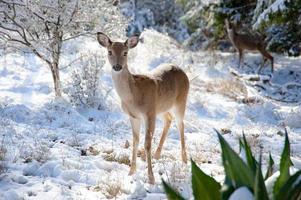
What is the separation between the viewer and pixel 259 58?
16.5 m

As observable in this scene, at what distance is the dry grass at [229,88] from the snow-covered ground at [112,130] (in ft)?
0.08

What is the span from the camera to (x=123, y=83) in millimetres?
5551

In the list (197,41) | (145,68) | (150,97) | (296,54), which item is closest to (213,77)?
(145,68)

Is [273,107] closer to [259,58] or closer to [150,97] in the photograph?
[150,97]

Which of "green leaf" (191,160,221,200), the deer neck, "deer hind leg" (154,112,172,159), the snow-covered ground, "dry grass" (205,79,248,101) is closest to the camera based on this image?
"green leaf" (191,160,221,200)

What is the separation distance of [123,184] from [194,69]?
30.9ft

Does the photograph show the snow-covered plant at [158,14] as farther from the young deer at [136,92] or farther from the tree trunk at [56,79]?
the young deer at [136,92]

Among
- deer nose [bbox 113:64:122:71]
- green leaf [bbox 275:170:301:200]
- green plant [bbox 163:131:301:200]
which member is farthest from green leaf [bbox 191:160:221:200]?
deer nose [bbox 113:64:122:71]

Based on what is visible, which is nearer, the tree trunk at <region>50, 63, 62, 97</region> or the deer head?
the deer head

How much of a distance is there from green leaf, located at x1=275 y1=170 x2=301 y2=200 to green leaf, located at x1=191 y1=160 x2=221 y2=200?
0.34m

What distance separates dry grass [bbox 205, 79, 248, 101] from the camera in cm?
1155

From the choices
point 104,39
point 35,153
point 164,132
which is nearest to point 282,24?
point 164,132

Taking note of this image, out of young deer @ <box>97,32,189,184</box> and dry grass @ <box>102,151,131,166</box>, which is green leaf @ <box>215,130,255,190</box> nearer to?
young deer @ <box>97,32,189,184</box>

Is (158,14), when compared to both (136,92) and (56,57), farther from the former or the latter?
(136,92)
